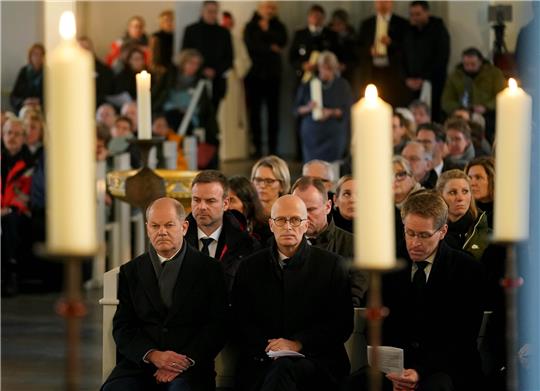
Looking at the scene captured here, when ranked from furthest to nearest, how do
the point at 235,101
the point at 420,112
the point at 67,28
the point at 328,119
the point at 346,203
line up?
the point at 235,101
the point at 328,119
the point at 420,112
the point at 346,203
the point at 67,28

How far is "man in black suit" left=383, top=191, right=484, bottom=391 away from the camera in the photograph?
5902 millimetres

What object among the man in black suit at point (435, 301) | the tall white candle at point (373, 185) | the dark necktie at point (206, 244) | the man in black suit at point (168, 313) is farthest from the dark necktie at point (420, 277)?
the tall white candle at point (373, 185)

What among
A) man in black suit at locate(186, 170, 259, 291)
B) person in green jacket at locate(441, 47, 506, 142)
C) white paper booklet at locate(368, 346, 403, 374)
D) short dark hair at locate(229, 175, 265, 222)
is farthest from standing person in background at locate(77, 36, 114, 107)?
white paper booklet at locate(368, 346, 403, 374)

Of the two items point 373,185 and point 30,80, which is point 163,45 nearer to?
point 30,80

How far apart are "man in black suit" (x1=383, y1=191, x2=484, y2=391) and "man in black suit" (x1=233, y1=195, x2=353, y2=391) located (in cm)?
24

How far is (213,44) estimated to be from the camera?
50.5ft

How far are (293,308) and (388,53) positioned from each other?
9752 millimetres

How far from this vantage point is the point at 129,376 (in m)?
6.08

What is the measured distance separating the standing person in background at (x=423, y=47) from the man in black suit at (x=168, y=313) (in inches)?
365

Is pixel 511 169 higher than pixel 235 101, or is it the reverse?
pixel 235 101

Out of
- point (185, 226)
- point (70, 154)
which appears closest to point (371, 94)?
point (70, 154)

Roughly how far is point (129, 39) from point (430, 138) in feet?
22.3

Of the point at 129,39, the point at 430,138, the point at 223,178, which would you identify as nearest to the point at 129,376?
the point at 223,178

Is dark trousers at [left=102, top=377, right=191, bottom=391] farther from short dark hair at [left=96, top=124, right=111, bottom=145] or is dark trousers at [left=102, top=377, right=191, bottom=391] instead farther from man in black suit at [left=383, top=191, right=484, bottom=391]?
short dark hair at [left=96, top=124, right=111, bottom=145]
